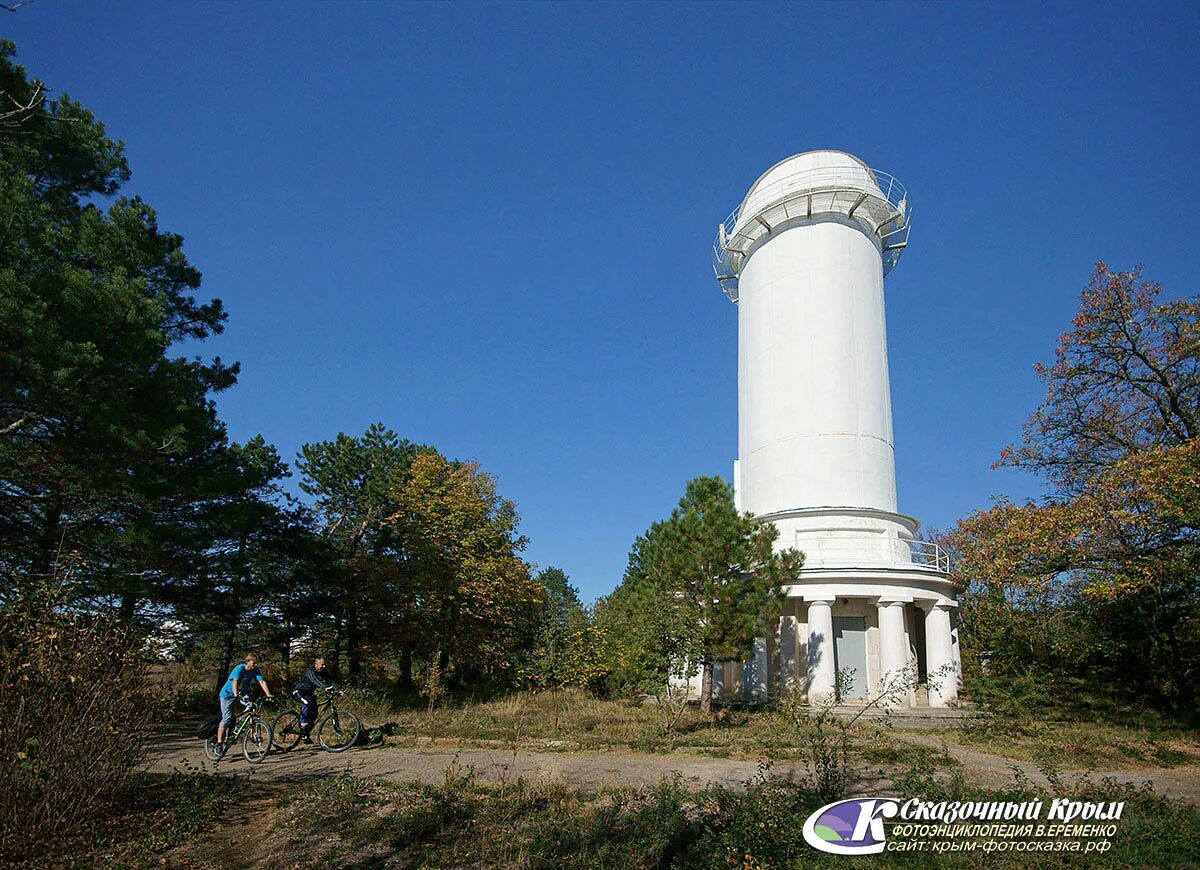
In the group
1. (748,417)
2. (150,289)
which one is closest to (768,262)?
(748,417)

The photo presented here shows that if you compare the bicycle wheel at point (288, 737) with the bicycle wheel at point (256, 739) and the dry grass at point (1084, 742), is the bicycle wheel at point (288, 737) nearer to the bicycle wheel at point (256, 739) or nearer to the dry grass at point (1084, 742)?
the bicycle wheel at point (256, 739)

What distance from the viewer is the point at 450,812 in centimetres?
740

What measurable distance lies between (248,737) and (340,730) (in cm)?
167

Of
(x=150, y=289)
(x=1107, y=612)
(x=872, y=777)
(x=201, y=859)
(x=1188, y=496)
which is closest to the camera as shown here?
(x=201, y=859)

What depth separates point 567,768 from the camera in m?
10.5

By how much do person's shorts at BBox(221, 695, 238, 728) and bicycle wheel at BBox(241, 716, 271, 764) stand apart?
29cm

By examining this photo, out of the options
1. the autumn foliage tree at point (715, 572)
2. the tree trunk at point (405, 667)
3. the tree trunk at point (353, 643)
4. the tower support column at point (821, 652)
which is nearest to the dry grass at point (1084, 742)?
the tower support column at point (821, 652)

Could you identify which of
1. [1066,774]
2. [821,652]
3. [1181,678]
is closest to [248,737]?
[1066,774]

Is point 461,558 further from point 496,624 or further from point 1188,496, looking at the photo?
point 1188,496

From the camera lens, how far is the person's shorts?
11.0 metres

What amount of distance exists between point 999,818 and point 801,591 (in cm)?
1388

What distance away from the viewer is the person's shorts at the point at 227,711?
1100 cm

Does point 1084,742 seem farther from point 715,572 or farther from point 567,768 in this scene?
point 567,768

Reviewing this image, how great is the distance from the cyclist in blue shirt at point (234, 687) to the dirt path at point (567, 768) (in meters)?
0.57
